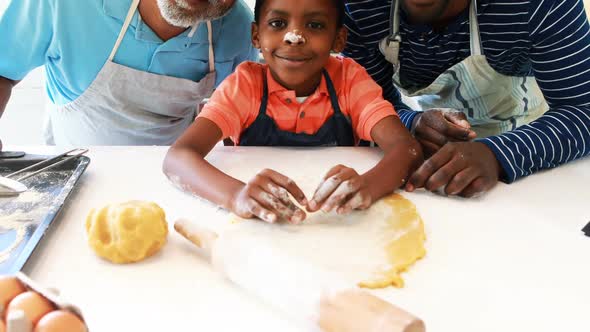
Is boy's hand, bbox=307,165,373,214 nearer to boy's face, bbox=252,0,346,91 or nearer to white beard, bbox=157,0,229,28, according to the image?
boy's face, bbox=252,0,346,91

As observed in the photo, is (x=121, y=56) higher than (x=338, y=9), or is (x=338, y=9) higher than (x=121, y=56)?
(x=338, y=9)

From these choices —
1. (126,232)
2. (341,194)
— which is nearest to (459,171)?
(341,194)

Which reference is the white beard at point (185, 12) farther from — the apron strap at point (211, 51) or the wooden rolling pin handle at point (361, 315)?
the wooden rolling pin handle at point (361, 315)

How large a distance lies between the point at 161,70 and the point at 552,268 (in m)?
0.98

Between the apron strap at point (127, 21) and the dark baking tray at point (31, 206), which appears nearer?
the dark baking tray at point (31, 206)

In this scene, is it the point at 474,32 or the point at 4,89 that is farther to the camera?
the point at 4,89

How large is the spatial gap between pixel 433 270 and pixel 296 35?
0.53m

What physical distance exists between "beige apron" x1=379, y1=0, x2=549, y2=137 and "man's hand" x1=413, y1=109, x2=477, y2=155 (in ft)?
0.50

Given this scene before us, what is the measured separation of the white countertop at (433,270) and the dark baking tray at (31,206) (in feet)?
0.09

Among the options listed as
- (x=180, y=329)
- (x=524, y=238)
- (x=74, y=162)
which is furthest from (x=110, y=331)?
(x=524, y=238)

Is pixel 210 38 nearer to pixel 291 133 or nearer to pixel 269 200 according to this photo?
pixel 291 133

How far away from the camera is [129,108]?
4.34 feet

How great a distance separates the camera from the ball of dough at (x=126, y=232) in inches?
25.6

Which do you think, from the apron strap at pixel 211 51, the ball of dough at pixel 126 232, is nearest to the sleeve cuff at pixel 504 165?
the ball of dough at pixel 126 232
